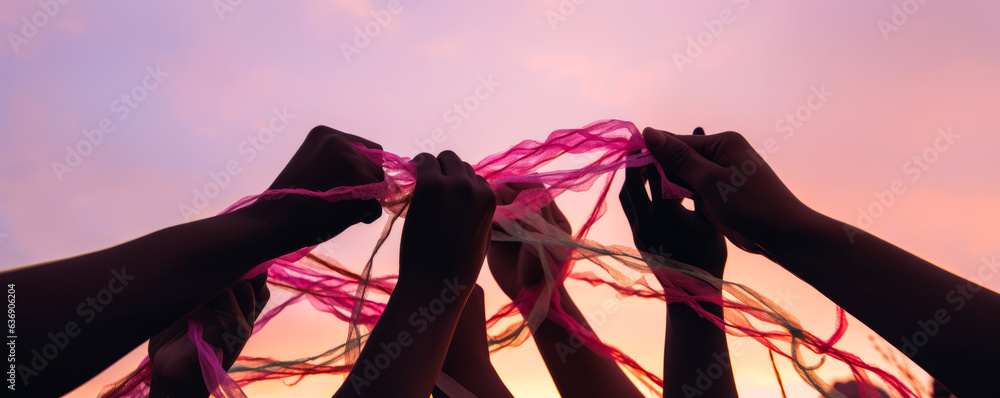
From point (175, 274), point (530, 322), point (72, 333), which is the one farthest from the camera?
point (530, 322)

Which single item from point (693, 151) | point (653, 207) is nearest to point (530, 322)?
point (653, 207)

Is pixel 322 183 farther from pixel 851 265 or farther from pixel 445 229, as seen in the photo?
pixel 851 265

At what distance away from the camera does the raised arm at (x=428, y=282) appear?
763 millimetres

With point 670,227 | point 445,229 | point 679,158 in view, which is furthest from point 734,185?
point 445,229

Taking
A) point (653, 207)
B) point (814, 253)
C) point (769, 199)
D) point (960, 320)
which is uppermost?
point (653, 207)

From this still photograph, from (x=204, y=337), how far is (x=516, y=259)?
732 mm

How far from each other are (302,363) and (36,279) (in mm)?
717

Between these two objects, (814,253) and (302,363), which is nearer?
(814,253)

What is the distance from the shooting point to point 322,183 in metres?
0.97

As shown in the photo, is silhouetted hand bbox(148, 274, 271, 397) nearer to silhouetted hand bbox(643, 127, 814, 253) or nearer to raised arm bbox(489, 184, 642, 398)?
raised arm bbox(489, 184, 642, 398)

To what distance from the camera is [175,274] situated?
72cm

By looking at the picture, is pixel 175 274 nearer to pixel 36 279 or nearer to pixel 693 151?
pixel 36 279

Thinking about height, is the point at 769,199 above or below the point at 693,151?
below

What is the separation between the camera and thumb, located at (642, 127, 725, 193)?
974 mm
